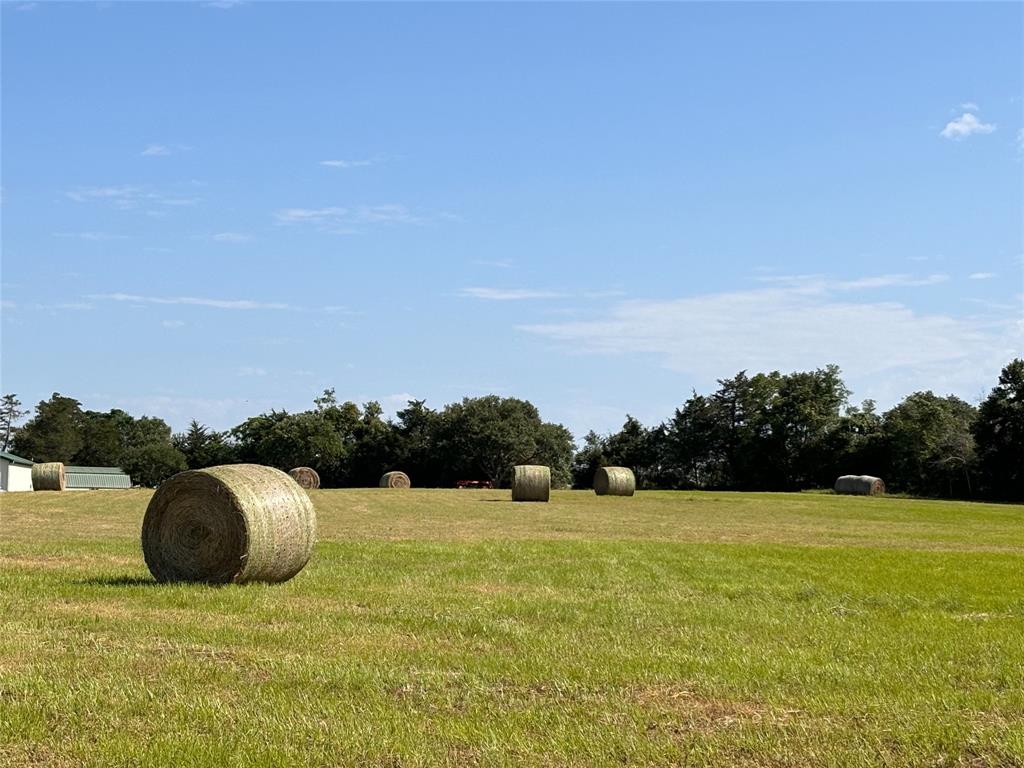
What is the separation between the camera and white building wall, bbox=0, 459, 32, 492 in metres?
69.6

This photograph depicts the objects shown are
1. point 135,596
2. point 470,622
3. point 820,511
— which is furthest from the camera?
point 820,511

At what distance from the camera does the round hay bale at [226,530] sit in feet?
49.3

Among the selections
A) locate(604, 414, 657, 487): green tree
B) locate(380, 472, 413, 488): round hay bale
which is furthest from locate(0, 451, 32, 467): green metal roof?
locate(604, 414, 657, 487): green tree

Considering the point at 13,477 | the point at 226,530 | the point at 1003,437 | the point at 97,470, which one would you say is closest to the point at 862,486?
the point at 1003,437

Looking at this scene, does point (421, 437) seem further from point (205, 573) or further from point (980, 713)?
point (980, 713)

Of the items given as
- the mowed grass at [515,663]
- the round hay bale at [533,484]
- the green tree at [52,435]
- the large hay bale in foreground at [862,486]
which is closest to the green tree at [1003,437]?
the large hay bale in foreground at [862,486]

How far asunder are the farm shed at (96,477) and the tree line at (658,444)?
14.9ft

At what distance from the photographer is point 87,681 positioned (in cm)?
840

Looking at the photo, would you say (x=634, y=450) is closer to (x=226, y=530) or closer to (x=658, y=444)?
(x=658, y=444)

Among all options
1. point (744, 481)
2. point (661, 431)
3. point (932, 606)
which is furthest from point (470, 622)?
point (661, 431)

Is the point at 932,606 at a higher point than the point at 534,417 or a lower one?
lower

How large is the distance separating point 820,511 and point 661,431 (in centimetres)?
5636

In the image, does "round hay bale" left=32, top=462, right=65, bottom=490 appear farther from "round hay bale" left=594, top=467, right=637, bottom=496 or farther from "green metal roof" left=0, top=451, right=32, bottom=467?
"round hay bale" left=594, top=467, right=637, bottom=496

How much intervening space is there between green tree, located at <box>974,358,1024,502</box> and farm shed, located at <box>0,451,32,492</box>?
2416 inches
